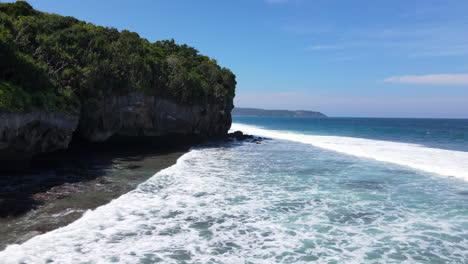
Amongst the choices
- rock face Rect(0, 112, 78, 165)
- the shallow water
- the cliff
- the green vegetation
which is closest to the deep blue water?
the shallow water

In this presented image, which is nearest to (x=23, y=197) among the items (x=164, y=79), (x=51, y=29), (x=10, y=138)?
(x=10, y=138)

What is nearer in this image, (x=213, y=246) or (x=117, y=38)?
(x=213, y=246)

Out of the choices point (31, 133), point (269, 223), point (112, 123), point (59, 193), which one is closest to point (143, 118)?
point (112, 123)

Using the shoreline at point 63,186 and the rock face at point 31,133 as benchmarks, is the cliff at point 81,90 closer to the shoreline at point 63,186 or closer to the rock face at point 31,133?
the rock face at point 31,133

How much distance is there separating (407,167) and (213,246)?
18.0 metres

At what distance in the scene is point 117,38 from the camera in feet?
97.3

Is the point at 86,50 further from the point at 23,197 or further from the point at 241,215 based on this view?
the point at 241,215

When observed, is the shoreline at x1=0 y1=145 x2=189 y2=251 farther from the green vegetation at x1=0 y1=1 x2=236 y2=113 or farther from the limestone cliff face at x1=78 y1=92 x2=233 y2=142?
the green vegetation at x1=0 y1=1 x2=236 y2=113

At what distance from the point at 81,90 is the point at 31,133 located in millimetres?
5841

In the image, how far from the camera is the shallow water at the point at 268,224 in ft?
24.9

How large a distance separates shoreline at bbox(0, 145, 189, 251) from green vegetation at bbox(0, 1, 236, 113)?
334 cm

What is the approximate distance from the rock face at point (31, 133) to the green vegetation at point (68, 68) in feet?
1.56

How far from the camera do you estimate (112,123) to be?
2317 cm

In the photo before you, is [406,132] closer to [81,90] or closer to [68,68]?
[81,90]
